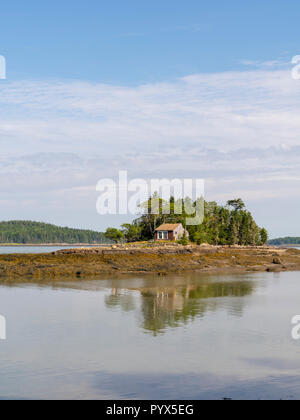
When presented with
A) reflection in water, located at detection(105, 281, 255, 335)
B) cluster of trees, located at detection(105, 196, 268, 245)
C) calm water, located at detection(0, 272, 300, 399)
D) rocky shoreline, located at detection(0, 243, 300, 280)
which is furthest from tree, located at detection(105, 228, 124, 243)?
calm water, located at detection(0, 272, 300, 399)

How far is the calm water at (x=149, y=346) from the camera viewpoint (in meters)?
15.8

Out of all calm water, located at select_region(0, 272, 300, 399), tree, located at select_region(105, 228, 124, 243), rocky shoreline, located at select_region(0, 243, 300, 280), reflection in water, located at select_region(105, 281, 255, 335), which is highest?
tree, located at select_region(105, 228, 124, 243)

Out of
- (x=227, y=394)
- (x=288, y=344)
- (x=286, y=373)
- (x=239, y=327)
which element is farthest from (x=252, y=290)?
(x=227, y=394)

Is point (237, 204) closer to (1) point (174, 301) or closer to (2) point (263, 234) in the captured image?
(2) point (263, 234)

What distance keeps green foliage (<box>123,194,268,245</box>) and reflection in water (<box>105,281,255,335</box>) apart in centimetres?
5213

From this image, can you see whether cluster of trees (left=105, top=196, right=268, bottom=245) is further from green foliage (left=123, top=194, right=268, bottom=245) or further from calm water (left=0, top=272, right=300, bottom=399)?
calm water (left=0, top=272, right=300, bottom=399)

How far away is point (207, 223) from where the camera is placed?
371ft

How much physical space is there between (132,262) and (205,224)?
52056mm

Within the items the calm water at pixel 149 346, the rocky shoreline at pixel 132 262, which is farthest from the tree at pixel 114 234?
the calm water at pixel 149 346

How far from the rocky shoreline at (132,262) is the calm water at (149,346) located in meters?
16.3

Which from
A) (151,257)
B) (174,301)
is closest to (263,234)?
(151,257)

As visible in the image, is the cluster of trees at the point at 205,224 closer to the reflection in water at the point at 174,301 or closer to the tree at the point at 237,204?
the tree at the point at 237,204

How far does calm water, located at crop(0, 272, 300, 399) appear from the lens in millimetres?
15758
